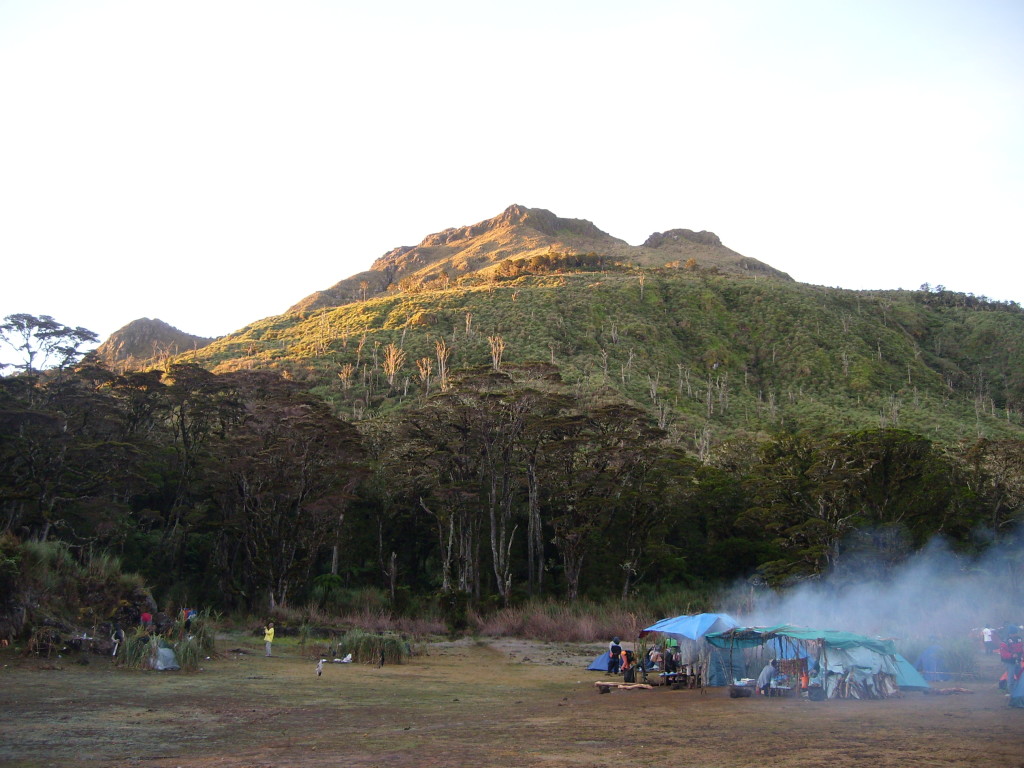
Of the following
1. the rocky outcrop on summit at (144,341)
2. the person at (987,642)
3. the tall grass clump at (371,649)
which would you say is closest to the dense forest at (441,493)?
the person at (987,642)

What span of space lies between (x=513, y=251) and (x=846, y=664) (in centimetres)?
14647

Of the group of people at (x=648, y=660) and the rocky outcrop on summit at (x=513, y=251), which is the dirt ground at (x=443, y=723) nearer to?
the group of people at (x=648, y=660)

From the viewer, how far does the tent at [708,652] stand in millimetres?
19484

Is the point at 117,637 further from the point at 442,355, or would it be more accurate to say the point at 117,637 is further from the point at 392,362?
the point at 442,355

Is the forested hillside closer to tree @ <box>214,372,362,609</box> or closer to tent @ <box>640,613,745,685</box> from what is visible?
tree @ <box>214,372,362,609</box>

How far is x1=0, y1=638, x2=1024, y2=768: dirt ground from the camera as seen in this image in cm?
956

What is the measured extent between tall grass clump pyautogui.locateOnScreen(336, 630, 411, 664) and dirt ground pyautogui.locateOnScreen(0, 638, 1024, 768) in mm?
3465

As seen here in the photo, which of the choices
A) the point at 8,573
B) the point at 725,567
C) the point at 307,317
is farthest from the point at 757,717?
the point at 307,317

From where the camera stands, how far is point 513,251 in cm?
15950

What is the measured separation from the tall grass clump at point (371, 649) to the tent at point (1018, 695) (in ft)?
51.1

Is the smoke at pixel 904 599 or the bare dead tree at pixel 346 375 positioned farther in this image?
the bare dead tree at pixel 346 375

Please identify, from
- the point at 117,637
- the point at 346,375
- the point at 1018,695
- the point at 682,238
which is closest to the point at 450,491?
the point at 117,637

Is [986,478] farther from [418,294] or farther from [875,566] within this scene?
[418,294]

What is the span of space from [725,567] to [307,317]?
8154cm
